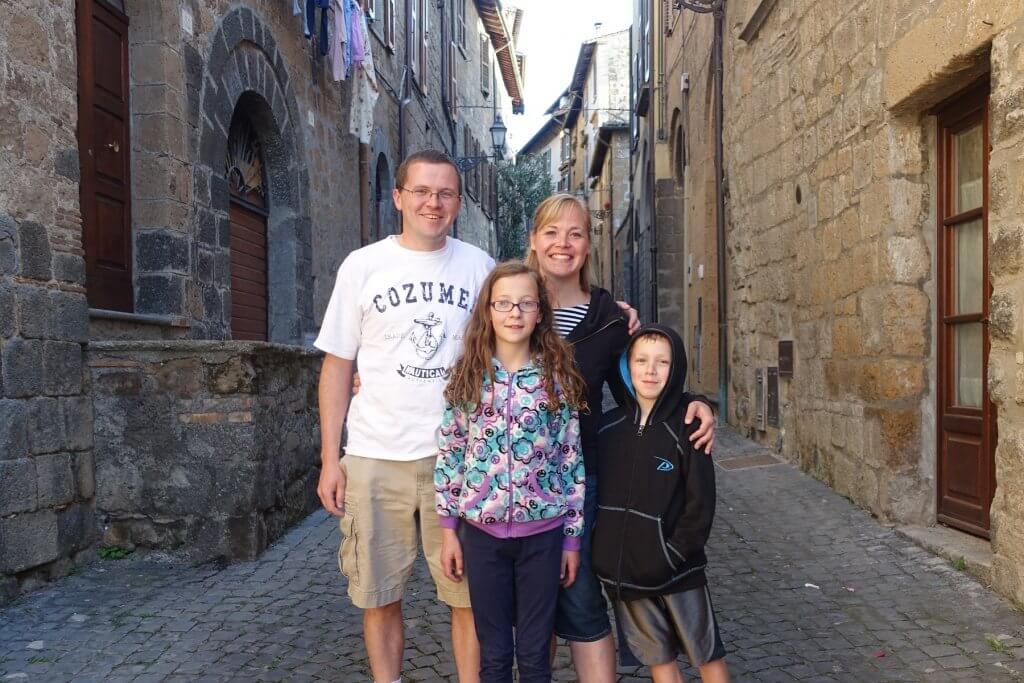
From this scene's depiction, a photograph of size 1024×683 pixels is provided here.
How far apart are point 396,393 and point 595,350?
55 centimetres

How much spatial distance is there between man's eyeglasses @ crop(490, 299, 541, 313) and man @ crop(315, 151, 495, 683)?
236 mm

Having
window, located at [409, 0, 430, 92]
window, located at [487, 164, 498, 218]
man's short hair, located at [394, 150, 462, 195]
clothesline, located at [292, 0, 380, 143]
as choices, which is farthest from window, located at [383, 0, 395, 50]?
window, located at [487, 164, 498, 218]

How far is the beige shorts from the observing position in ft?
8.46

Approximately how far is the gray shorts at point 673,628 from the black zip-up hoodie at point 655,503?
4 centimetres

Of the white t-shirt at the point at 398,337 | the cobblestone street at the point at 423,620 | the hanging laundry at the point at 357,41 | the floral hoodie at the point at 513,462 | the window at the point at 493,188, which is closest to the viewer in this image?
the floral hoodie at the point at 513,462

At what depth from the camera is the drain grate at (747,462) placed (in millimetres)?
6906

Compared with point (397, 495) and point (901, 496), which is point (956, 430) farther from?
point (397, 495)

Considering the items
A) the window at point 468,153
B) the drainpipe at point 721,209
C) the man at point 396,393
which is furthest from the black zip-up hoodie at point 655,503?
the window at point 468,153

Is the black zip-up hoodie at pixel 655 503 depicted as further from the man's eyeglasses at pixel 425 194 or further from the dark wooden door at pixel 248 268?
the dark wooden door at pixel 248 268

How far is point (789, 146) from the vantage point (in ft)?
22.0

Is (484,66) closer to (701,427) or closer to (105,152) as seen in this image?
(105,152)

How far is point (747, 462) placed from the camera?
7.03 metres

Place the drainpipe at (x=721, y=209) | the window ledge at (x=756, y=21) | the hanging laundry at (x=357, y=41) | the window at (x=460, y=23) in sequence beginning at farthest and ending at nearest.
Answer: the window at (x=460, y=23) → the hanging laundry at (x=357, y=41) → the drainpipe at (x=721, y=209) → the window ledge at (x=756, y=21)

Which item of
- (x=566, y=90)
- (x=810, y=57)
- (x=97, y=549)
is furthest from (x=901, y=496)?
(x=566, y=90)
